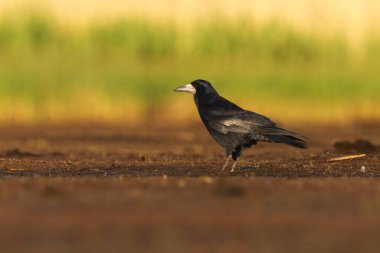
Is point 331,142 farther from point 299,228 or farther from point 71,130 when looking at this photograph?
point 299,228

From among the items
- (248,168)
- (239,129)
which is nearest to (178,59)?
(248,168)

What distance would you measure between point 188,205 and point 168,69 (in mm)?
16804

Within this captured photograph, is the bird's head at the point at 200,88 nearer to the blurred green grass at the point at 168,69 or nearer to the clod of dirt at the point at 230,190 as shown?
the clod of dirt at the point at 230,190

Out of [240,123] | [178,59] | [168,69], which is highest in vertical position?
Answer: [178,59]

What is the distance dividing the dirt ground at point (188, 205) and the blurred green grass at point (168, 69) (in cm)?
847

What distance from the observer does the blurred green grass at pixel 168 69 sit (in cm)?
2328

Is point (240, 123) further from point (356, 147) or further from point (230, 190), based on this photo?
point (356, 147)

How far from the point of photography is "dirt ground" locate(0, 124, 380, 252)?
696 cm

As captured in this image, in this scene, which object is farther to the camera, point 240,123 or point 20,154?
point 20,154

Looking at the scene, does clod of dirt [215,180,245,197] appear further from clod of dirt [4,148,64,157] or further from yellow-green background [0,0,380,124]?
yellow-green background [0,0,380,124]

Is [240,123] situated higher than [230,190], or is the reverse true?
[240,123]

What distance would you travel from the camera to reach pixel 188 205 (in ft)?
27.6

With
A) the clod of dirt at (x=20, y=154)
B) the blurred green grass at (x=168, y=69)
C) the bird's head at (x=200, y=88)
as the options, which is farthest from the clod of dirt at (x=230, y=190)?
the blurred green grass at (x=168, y=69)

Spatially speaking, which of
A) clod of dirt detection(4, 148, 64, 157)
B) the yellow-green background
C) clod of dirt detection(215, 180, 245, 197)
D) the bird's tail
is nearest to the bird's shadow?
the bird's tail
